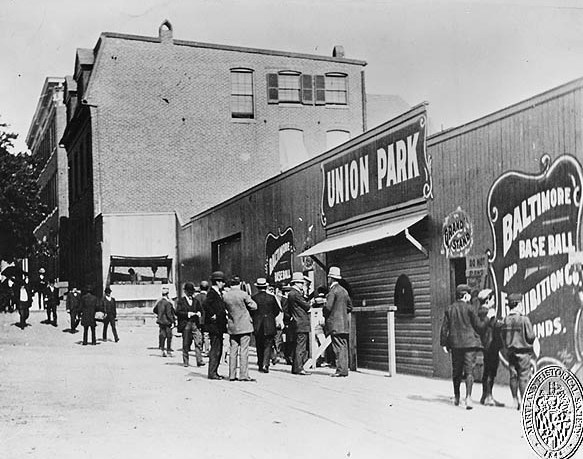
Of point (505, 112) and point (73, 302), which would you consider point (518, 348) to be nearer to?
point (505, 112)

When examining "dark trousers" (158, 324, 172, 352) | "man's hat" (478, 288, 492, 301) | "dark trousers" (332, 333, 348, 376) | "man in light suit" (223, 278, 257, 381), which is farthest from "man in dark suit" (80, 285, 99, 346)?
"man's hat" (478, 288, 492, 301)

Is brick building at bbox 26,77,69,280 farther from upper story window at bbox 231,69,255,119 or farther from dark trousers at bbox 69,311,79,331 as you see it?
upper story window at bbox 231,69,255,119

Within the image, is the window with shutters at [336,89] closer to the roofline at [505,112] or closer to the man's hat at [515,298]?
the roofline at [505,112]

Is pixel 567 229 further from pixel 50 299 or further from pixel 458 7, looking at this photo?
pixel 50 299

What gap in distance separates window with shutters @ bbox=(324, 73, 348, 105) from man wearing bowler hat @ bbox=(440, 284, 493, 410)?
11352 mm

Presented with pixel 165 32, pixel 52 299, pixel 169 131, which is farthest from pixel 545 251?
pixel 52 299

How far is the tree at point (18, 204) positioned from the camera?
429 inches

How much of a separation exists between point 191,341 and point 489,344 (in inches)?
261

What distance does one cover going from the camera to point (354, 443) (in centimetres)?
842

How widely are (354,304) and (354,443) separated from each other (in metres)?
6.15

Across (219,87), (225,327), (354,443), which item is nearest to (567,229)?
(354,443)

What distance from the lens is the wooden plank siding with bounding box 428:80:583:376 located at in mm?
8977

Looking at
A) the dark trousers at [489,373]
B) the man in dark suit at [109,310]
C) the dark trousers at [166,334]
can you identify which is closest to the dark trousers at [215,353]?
the dark trousers at [166,334]

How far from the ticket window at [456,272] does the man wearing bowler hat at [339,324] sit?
1.99 meters
